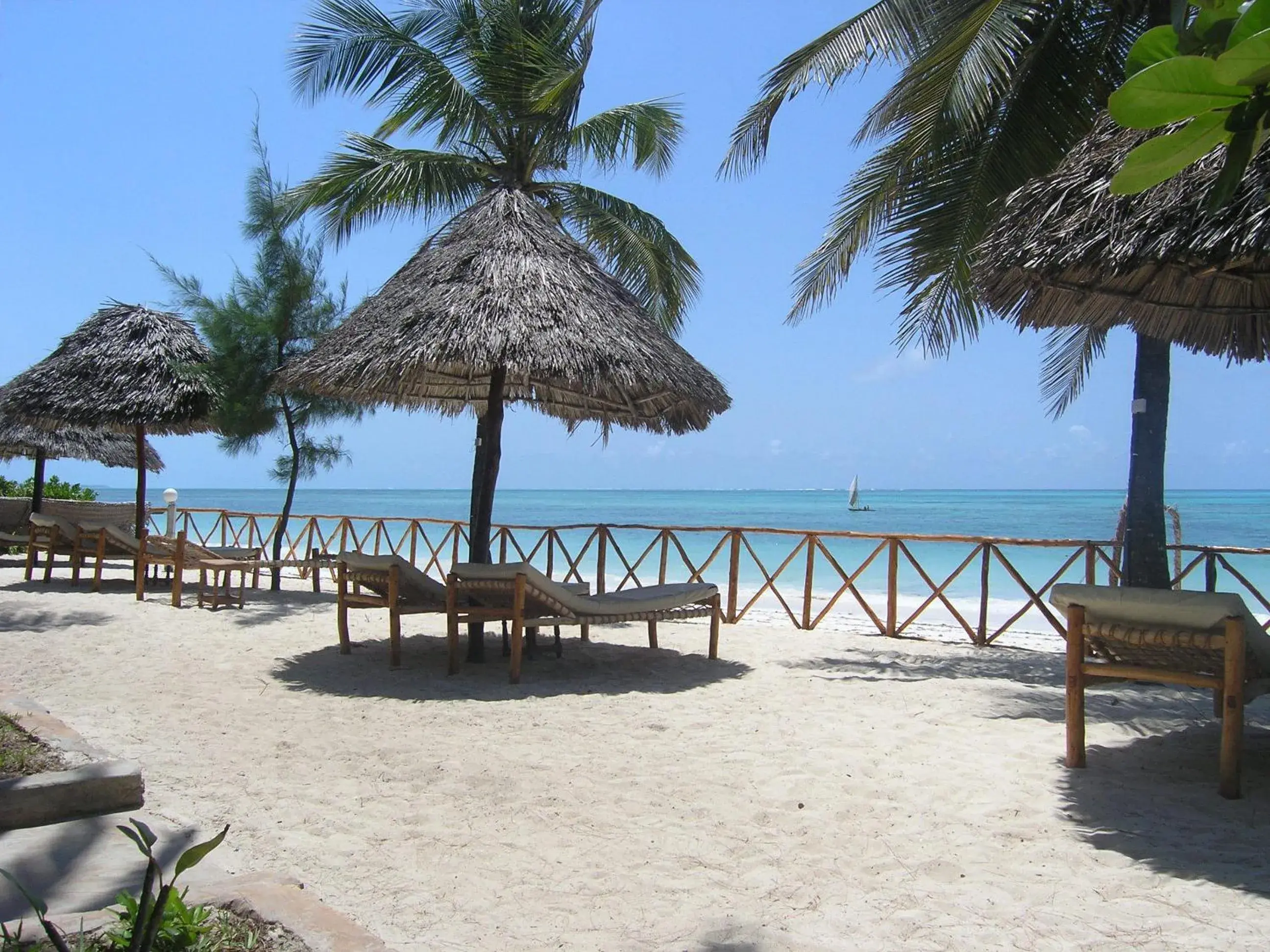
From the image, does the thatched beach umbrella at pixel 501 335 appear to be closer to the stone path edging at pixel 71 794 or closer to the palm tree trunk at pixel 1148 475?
the palm tree trunk at pixel 1148 475

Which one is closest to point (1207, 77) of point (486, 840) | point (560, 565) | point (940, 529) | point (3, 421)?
point (486, 840)

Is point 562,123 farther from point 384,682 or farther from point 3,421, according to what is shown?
point 3,421

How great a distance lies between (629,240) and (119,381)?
536cm

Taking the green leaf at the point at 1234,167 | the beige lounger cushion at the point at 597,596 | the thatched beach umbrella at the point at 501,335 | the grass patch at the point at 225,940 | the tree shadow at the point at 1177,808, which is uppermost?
the thatched beach umbrella at the point at 501,335

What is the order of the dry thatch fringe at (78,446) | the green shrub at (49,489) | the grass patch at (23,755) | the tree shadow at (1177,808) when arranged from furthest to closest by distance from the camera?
the green shrub at (49,489)
the dry thatch fringe at (78,446)
the grass patch at (23,755)
the tree shadow at (1177,808)

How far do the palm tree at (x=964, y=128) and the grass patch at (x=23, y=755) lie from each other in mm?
5034

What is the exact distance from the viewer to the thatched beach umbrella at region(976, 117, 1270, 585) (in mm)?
3637

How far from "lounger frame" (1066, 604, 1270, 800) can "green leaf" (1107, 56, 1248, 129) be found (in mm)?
3299

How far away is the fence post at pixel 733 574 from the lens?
8.48 meters

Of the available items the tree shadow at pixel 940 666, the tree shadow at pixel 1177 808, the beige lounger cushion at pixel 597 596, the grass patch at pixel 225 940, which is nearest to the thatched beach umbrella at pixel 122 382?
the beige lounger cushion at pixel 597 596

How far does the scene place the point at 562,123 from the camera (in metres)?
8.48

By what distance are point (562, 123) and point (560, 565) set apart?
55.7ft

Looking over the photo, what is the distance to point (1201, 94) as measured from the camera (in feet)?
2.46

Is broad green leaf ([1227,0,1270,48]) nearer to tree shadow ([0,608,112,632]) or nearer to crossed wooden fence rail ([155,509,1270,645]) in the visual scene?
crossed wooden fence rail ([155,509,1270,645])
